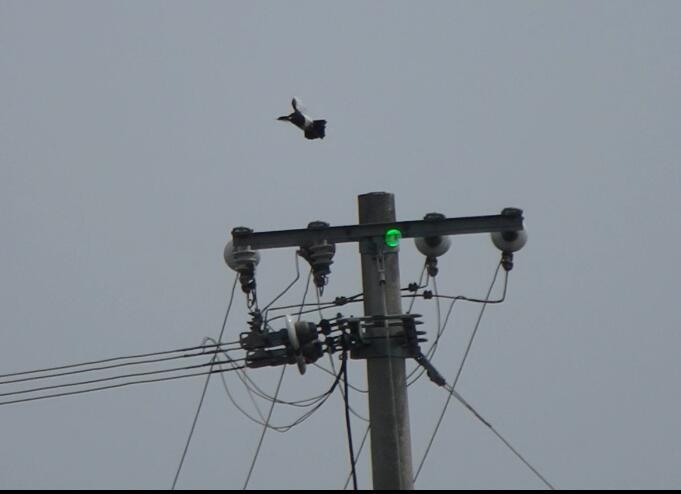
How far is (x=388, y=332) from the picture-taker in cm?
1512

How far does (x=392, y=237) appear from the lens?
15.3 m

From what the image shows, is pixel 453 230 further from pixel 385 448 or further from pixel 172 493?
pixel 172 493

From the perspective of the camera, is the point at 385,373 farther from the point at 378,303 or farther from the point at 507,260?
the point at 507,260

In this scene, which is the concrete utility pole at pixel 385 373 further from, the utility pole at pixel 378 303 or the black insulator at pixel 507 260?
the black insulator at pixel 507 260

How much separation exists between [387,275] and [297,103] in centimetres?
187

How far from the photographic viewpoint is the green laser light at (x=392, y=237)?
1530 centimetres

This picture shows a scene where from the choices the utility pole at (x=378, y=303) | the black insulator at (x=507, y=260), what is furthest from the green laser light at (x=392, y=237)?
the black insulator at (x=507, y=260)

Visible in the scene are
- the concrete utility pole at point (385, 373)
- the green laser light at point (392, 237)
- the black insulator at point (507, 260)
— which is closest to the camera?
the concrete utility pole at point (385, 373)

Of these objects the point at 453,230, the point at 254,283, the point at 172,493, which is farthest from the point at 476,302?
the point at 172,493

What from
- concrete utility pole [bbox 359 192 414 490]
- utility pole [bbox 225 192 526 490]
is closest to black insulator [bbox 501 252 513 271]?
utility pole [bbox 225 192 526 490]

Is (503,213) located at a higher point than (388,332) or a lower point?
higher

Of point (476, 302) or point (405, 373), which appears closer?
point (405, 373)

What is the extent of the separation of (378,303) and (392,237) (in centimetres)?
61

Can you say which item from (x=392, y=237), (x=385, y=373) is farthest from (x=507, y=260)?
(x=385, y=373)
